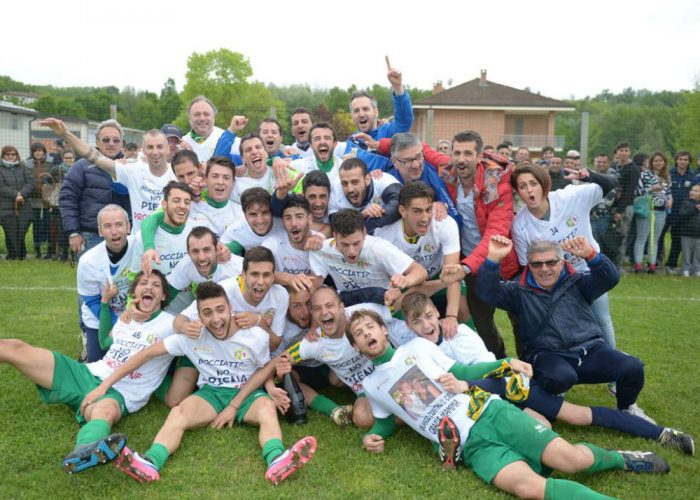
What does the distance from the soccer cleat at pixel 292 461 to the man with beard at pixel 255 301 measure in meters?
1.14

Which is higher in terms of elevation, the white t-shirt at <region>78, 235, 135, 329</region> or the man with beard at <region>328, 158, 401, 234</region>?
the man with beard at <region>328, 158, 401, 234</region>

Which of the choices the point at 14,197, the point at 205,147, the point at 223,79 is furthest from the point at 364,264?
the point at 223,79

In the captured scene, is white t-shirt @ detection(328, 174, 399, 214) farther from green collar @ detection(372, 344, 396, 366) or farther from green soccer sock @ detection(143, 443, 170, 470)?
green soccer sock @ detection(143, 443, 170, 470)

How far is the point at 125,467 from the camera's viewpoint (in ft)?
10.6

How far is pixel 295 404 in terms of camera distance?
4211 millimetres

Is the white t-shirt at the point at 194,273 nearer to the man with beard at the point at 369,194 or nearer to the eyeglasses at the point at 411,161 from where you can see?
the man with beard at the point at 369,194

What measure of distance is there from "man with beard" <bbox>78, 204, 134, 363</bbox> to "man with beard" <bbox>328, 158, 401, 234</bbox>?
1784mm

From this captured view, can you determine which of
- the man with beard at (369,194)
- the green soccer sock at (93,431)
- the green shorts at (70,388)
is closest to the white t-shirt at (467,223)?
the man with beard at (369,194)

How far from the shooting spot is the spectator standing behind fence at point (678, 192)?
10242 mm

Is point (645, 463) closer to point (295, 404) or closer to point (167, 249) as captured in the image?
point (295, 404)

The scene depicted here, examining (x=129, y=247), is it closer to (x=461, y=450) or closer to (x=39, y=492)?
(x=39, y=492)

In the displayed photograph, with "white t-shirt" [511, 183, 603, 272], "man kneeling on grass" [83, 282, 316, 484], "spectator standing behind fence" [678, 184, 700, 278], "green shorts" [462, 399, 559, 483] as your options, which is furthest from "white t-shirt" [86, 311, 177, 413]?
"spectator standing behind fence" [678, 184, 700, 278]

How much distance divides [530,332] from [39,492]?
3303 millimetres

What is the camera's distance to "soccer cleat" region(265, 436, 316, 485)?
334 cm
